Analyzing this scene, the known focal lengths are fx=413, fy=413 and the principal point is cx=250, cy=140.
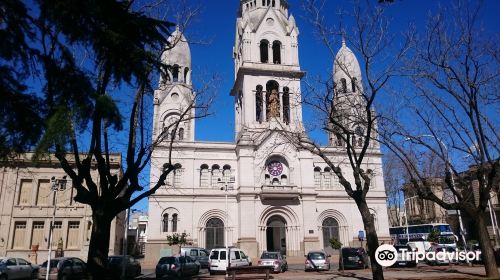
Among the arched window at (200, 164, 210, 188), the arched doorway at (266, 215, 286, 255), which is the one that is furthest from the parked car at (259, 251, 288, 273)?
the arched window at (200, 164, 210, 188)

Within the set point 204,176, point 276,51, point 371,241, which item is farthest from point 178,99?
point 371,241

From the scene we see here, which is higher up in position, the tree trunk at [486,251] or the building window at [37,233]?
the building window at [37,233]

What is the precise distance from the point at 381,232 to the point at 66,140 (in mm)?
41445

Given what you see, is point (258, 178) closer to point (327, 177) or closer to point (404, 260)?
point (327, 177)

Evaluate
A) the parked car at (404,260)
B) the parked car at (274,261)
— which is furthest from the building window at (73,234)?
the parked car at (404,260)

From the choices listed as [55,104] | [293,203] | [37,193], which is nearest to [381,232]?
[293,203]

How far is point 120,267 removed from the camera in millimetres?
23922

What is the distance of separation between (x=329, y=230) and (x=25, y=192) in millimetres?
28573

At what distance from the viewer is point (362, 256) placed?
26.4 metres

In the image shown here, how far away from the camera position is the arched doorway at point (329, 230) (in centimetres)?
4200

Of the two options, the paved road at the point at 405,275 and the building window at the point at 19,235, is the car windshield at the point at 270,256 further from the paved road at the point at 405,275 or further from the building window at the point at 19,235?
the building window at the point at 19,235

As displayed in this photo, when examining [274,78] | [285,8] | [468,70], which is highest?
[285,8]

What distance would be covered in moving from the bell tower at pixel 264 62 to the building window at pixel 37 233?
1973 cm

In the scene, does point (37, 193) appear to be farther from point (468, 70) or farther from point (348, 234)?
point (468, 70)
